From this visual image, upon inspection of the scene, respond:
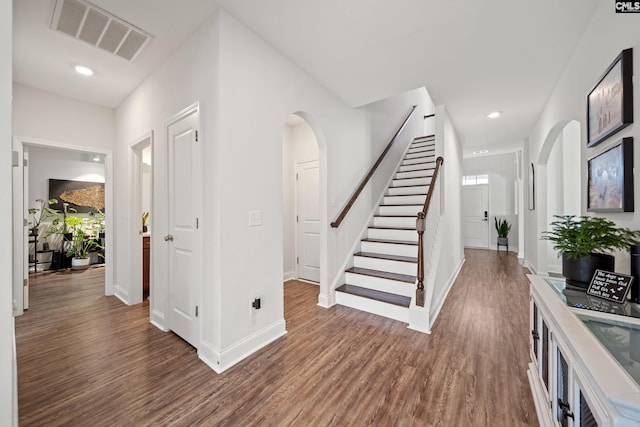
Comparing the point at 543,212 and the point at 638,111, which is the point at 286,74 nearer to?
the point at 638,111

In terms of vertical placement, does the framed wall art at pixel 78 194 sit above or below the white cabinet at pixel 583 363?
above

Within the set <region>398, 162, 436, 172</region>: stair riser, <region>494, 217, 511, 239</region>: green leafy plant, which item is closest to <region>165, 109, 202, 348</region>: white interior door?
<region>398, 162, 436, 172</region>: stair riser

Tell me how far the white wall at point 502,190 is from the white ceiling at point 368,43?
179 inches

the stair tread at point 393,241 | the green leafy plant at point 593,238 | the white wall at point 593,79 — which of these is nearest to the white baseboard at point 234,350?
the stair tread at point 393,241

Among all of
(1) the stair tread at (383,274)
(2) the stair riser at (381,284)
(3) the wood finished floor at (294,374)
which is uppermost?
(1) the stair tread at (383,274)

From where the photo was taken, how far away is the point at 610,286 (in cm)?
127

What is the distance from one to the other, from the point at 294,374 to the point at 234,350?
0.52 m

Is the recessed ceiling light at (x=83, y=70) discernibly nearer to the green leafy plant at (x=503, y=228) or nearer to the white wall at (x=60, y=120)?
the white wall at (x=60, y=120)

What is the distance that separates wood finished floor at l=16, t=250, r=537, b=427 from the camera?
1.49 metres

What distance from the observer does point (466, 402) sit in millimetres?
1584

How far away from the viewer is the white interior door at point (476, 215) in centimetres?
744

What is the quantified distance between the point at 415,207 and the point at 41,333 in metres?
4.65

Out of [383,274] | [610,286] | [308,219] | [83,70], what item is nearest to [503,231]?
[383,274]

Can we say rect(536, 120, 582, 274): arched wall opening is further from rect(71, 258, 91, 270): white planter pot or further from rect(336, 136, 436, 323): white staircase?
rect(71, 258, 91, 270): white planter pot
